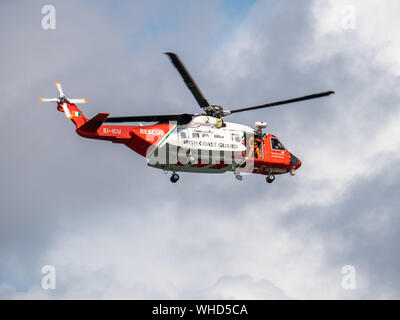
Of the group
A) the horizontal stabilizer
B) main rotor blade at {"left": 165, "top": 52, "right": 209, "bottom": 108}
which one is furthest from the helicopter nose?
the horizontal stabilizer

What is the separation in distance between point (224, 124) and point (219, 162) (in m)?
3.22

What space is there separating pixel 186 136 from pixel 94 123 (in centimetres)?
792

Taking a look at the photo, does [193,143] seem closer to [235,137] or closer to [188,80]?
[235,137]

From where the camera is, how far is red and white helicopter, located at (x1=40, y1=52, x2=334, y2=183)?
65938 mm

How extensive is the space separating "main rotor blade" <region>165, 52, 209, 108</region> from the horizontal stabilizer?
6455 millimetres

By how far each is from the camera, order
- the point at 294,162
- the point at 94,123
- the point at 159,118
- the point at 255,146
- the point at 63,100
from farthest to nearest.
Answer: the point at 294,162
the point at 255,146
the point at 63,100
the point at 159,118
the point at 94,123

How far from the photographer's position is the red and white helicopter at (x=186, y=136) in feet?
216

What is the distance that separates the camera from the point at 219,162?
7069 cm

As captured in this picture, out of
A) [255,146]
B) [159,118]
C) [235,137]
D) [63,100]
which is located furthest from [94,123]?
[255,146]

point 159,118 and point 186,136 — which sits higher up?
point 159,118

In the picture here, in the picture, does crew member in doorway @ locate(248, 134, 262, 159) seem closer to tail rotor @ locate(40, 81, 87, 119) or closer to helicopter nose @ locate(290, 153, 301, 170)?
helicopter nose @ locate(290, 153, 301, 170)

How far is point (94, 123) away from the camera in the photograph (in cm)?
6469
